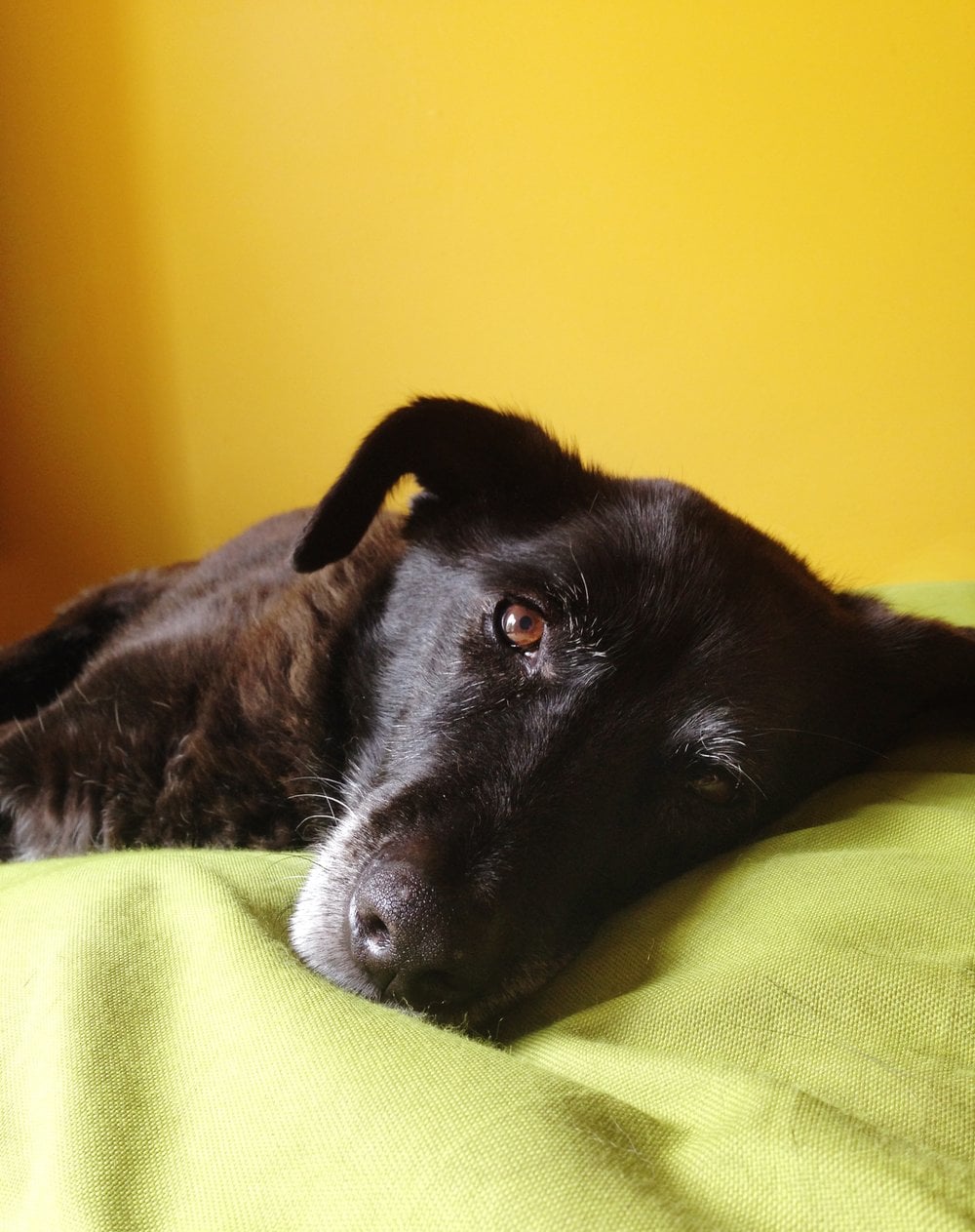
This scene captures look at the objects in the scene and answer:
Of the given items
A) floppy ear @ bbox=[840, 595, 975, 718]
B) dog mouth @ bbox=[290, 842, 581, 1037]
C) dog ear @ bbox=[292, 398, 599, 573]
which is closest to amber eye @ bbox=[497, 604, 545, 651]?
dog ear @ bbox=[292, 398, 599, 573]

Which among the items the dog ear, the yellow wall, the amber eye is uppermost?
the yellow wall

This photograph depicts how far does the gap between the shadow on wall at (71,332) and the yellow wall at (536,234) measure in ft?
0.04

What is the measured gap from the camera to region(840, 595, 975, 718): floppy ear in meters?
1.48

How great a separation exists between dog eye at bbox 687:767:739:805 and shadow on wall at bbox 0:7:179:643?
2.56 m

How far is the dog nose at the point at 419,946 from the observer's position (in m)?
0.91

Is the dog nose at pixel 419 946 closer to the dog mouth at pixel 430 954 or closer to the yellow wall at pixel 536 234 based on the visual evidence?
the dog mouth at pixel 430 954

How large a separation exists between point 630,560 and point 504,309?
1828 millimetres

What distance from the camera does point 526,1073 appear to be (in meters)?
0.69

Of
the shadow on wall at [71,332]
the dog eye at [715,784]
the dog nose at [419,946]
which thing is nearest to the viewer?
the dog nose at [419,946]

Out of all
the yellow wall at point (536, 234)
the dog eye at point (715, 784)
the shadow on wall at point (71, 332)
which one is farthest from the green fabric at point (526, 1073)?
the shadow on wall at point (71, 332)

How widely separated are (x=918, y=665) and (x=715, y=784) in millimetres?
483

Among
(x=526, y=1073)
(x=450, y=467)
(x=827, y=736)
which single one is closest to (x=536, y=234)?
(x=450, y=467)

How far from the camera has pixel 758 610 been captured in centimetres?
132

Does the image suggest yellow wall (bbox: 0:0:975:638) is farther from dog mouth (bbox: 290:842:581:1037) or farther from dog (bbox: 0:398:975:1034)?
dog mouth (bbox: 290:842:581:1037)
